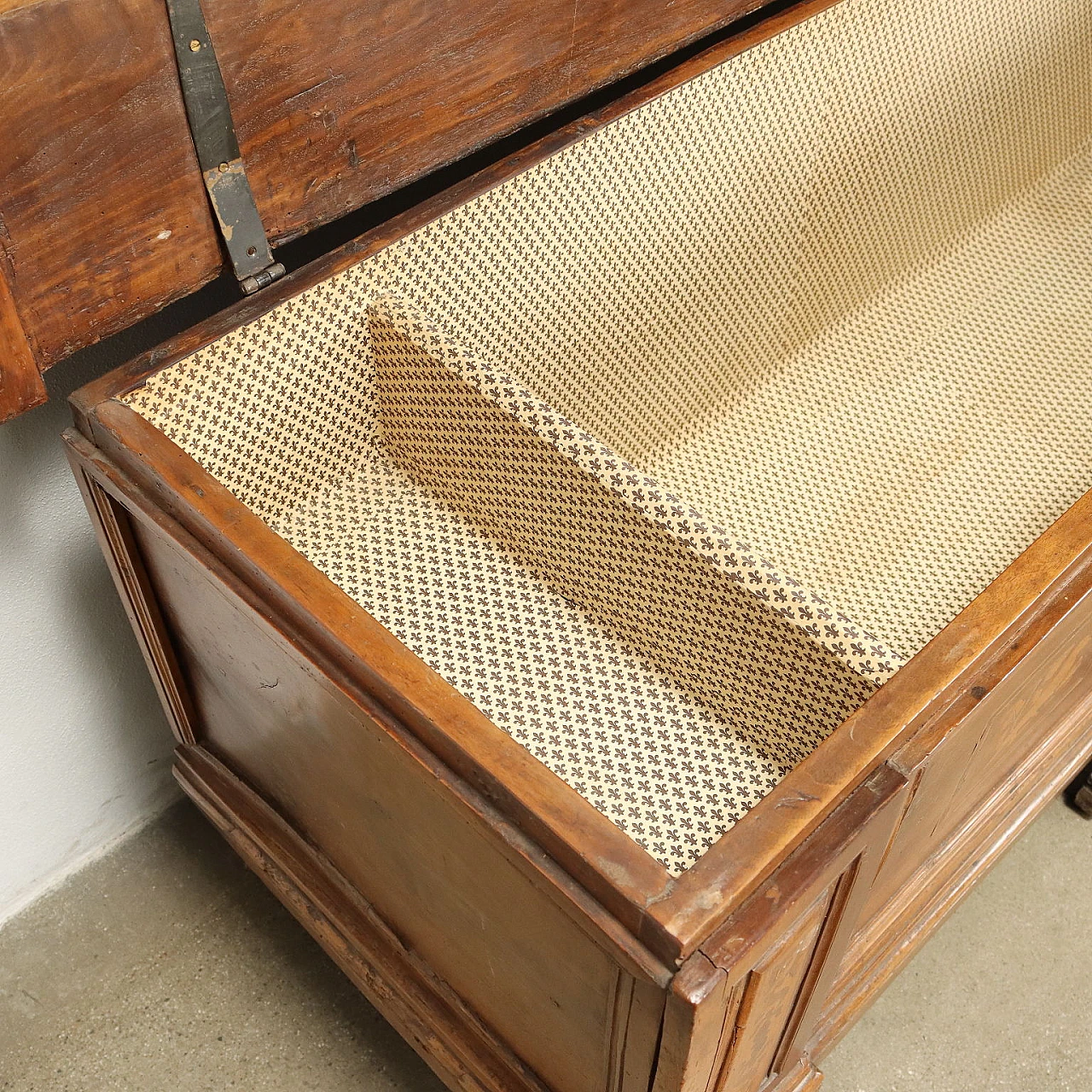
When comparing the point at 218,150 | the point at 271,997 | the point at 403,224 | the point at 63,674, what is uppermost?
the point at 218,150

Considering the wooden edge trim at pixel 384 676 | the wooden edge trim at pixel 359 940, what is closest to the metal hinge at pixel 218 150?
the wooden edge trim at pixel 384 676

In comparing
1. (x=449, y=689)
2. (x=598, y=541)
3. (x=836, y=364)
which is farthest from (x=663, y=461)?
(x=449, y=689)

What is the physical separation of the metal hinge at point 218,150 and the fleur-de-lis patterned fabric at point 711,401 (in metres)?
0.05

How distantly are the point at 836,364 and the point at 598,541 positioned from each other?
27.8 inches

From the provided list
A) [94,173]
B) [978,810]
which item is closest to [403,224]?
[94,173]

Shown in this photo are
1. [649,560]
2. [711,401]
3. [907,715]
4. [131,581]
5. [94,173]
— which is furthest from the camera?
[711,401]

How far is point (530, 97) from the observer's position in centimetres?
133

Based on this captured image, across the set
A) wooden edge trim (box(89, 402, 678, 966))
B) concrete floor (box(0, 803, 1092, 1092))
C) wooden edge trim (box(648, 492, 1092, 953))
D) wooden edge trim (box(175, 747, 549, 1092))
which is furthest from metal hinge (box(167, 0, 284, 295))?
concrete floor (box(0, 803, 1092, 1092))

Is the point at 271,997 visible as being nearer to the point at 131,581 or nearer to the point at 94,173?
the point at 131,581

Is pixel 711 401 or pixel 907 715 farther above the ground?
pixel 907 715

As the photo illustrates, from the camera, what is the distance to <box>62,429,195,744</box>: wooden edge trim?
43.1 inches

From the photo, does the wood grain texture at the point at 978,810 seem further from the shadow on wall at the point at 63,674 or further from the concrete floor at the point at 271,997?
the shadow on wall at the point at 63,674

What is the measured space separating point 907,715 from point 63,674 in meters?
1.04

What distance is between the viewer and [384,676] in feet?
2.89
